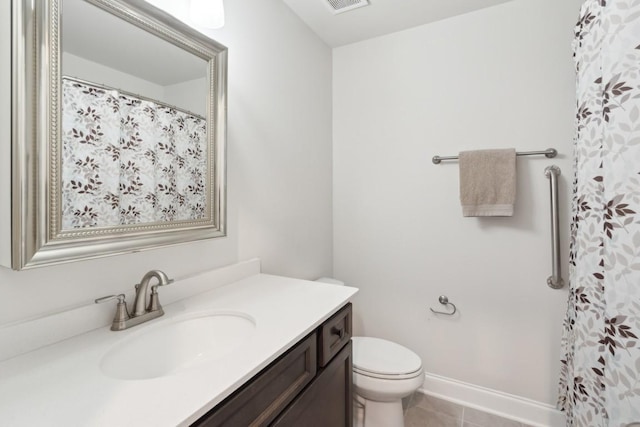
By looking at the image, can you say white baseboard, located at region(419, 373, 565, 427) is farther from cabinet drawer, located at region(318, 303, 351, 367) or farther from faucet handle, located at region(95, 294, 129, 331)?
faucet handle, located at region(95, 294, 129, 331)

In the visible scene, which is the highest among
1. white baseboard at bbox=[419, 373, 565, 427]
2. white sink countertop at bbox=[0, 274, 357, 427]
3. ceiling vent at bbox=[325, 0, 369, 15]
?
ceiling vent at bbox=[325, 0, 369, 15]

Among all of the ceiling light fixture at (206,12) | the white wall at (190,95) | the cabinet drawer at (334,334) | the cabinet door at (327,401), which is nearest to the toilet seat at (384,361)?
the cabinet door at (327,401)

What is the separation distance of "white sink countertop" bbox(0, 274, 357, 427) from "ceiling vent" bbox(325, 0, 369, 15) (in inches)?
64.9

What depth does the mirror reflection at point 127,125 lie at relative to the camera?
77cm

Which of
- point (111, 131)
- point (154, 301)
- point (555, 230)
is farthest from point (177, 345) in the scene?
point (555, 230)

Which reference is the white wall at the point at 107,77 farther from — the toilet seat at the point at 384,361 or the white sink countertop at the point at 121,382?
the toilet seat at the point at 384,361

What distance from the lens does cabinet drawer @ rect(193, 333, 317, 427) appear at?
0.62m

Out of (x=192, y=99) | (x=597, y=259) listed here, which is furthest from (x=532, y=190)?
(x=192, y=99)

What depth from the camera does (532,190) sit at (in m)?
1.61

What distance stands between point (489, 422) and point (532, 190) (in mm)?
1309

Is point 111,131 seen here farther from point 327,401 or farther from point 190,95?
point 327,401

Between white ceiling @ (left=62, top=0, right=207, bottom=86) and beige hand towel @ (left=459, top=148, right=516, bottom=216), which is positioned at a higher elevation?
white ceiling @ (left=62, top=0, right=207, bottom=86)

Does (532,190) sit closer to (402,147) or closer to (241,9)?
(402,147)

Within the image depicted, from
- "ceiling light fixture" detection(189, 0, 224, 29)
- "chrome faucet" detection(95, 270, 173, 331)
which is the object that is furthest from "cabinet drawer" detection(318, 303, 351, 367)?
"ceiling light fixture" detection(189, 0, 224, 29)
